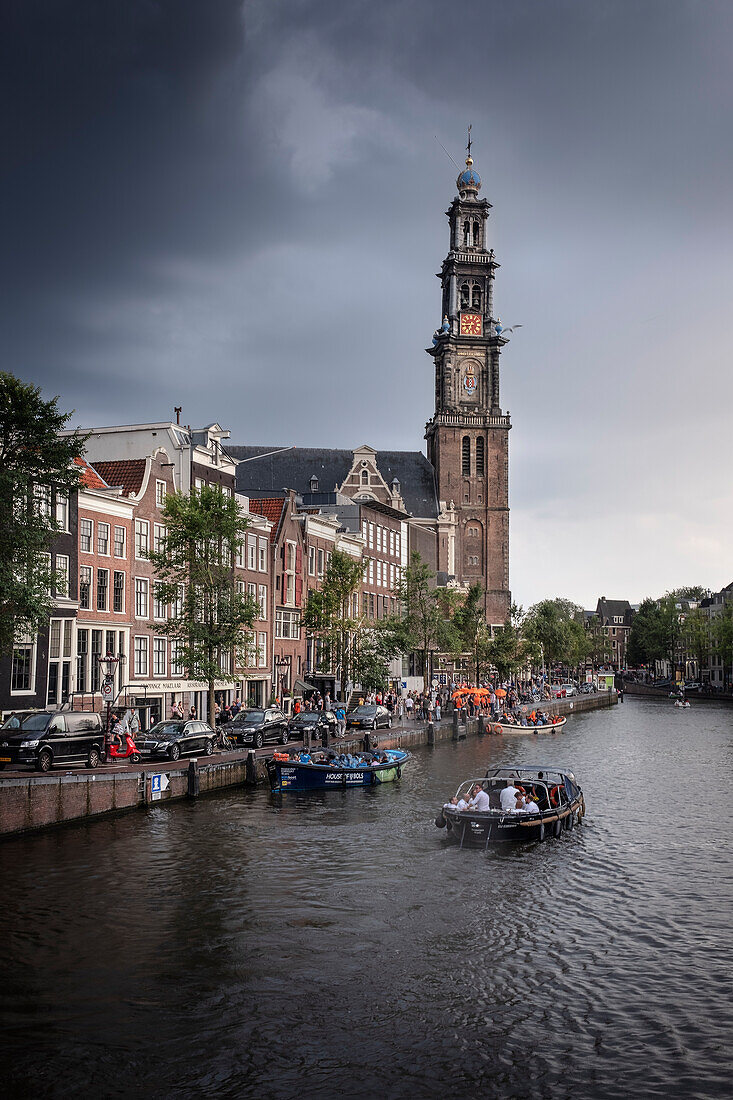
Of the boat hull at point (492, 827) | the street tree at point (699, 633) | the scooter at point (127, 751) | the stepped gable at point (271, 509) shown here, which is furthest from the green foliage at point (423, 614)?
the street tree at point (699, 633)

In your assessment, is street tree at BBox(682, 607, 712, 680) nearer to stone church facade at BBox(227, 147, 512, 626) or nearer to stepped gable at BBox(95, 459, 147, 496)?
stone church facade at BBox(227, 147, 512, 626)

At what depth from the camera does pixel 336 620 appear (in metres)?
80.7

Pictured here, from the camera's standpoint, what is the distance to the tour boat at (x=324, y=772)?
4719 cm

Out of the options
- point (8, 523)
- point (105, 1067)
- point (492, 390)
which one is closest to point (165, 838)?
point (8, 523)

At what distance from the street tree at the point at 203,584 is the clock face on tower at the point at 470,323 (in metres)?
114

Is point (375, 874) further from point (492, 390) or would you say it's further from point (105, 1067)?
point (492, 390)

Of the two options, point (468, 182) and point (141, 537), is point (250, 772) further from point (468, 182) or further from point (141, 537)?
point (468, 182)

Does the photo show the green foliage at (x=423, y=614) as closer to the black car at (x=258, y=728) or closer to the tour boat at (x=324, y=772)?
the black car at (x=258, y=728)

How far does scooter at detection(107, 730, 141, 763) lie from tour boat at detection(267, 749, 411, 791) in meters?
6.41

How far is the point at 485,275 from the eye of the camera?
166 m

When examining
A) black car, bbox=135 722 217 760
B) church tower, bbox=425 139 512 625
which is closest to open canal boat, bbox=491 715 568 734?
black car, bbox=135 722 217 760

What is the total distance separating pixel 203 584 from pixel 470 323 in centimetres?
11821

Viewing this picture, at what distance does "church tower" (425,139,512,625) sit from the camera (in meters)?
156

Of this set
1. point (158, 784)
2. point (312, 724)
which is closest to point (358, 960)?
point (158, 784)
